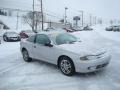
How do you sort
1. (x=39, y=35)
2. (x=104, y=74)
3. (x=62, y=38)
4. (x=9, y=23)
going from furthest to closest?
(x=9, y=23)
(x=39, y=35)
(x=62, y=38)
(x=104, y=74)

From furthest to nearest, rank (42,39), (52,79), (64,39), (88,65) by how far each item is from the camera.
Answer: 1. (42,39)
2. (64,39)
3. (52,79)
4. (88,65)

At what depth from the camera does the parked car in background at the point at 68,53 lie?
18.8 feet

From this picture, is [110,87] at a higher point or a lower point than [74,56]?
lower

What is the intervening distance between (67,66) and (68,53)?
48 cm

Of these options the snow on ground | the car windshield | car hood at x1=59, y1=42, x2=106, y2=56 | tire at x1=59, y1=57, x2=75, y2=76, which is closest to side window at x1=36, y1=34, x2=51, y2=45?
the car windshield

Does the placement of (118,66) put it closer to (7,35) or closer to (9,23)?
(7,35)

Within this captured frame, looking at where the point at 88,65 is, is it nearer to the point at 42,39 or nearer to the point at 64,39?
the point at 64,39

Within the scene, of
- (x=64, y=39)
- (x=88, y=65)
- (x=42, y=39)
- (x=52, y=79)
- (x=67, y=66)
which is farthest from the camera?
(x=42, y=39)

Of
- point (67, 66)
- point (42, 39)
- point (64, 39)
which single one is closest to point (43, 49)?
point (42, 39)

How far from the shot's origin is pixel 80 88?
509cm

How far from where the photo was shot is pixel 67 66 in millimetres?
6148

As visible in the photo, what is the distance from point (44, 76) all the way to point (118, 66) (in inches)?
122

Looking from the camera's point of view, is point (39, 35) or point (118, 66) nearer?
point (118, 66)

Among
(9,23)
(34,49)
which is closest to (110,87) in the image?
(34,49)
